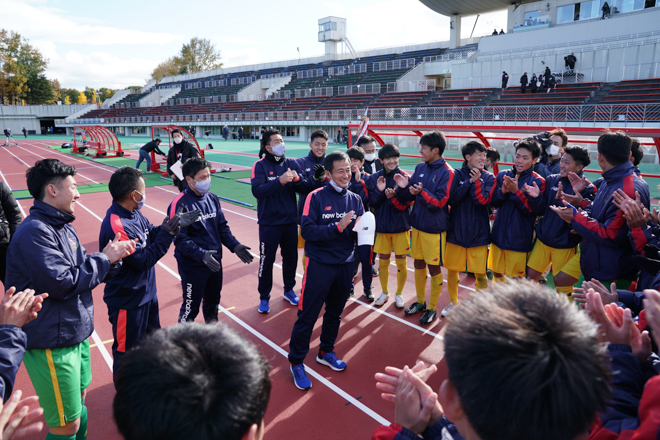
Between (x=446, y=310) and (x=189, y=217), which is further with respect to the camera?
(x=446, y=310)

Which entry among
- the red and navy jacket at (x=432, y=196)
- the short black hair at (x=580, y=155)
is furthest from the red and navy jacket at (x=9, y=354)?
the short black hair at (x=580, y=155)

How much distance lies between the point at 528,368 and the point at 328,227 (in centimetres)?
269

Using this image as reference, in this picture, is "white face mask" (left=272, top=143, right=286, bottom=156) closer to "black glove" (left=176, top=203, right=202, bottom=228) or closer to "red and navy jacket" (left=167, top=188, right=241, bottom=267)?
"red and navy jacket" (left=167, top=188, right=241, bottom=267)

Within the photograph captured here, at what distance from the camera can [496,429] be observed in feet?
3.22

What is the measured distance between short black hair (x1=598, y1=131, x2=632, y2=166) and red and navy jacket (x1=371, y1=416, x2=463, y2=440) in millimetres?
3261

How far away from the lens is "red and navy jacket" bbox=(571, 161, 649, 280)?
342 cm

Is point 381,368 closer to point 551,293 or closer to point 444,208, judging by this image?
point 444,208

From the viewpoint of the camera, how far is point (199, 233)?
393 centimetres

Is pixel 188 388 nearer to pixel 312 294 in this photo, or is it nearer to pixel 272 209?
pixel 312 294

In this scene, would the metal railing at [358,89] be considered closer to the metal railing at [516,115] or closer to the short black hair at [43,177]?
the metal railing at [516,115]

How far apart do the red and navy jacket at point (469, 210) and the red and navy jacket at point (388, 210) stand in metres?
0.66

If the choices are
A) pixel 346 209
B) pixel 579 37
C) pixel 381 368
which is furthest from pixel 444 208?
pixel 579 37

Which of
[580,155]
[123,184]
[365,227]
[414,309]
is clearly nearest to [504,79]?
[580,155]

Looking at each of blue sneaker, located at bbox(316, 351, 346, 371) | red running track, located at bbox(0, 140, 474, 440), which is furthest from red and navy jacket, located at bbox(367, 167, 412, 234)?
blue sneaker, located at bbox(316, 351, 346, 371)
